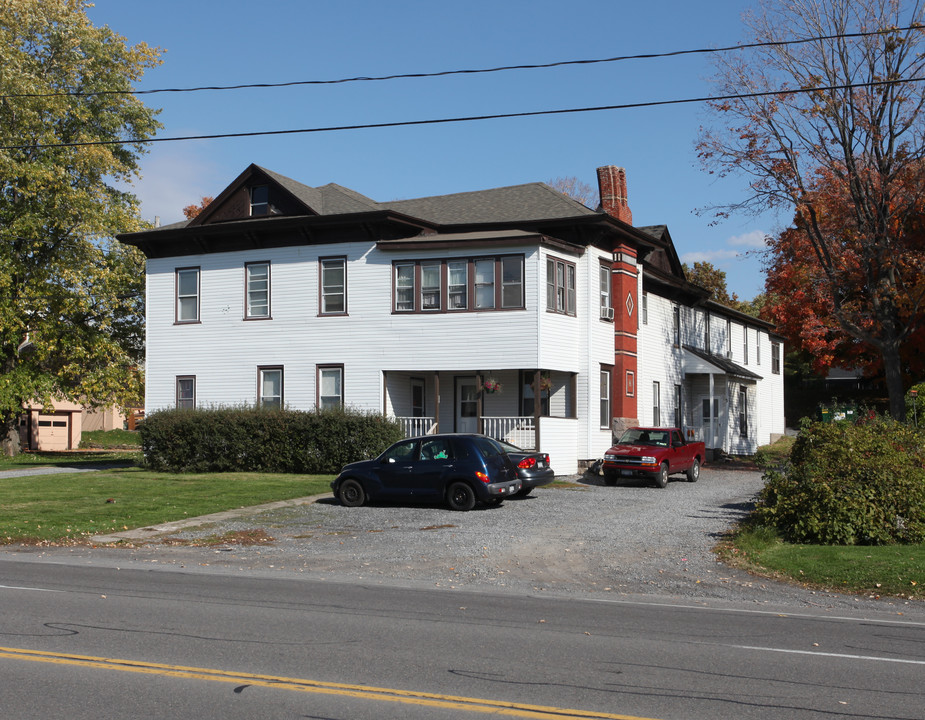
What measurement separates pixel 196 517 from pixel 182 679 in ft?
43.2

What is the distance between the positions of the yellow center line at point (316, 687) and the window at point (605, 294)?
2548 cm

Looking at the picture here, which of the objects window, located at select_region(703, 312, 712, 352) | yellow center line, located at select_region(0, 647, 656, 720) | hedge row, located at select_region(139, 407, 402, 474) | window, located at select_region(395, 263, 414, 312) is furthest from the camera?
window, located at select_region(703, 312, 712, 352)

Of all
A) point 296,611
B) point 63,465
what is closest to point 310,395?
point 63,465

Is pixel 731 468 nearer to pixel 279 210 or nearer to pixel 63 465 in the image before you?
pixel 279 210

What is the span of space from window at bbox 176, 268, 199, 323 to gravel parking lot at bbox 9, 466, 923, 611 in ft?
43.4

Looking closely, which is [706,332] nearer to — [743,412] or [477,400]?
[743,412]

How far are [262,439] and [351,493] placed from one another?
8.49 metres

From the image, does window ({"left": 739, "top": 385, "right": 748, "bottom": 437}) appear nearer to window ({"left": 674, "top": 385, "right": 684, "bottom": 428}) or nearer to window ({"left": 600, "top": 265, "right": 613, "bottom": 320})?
window ({"left": 674, "top": 385, "right": 684, "bottom": 428})

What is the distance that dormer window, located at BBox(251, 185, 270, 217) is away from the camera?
32.2m

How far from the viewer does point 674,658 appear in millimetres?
8000

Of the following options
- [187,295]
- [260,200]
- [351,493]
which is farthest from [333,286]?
[351,493]

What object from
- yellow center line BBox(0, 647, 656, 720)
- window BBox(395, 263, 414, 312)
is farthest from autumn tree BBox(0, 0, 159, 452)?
yellow center line BBox(0, 647, 656, 720)

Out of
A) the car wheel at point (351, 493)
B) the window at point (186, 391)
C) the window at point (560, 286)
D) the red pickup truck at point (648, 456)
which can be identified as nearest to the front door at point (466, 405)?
the window at point (560, 286)

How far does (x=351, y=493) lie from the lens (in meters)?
21.4
